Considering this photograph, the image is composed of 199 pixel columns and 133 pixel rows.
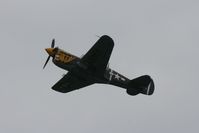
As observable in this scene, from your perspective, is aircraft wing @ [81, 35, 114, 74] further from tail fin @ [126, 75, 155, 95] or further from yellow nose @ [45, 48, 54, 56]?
tail fin @ [126, 75, 155, 95]

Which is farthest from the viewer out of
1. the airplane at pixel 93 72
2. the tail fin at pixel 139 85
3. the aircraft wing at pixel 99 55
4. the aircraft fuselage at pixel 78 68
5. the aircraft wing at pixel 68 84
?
the aircraft wing at pixel 68 84

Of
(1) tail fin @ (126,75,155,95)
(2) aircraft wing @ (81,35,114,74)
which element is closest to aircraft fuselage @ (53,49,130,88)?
(2) aircraft wing @ (81,35,114,74)

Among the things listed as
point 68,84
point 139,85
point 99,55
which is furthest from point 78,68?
point 139,85

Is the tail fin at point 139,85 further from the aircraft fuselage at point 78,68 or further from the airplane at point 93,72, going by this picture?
the aircraft fuselage at point 78,68

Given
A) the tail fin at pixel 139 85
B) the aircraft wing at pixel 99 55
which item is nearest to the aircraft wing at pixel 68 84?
the aircraft wing at pixel 99 55

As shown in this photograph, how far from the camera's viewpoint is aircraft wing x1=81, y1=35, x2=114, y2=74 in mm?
54625

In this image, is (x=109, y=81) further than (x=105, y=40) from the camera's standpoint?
Yes

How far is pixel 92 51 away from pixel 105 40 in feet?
5.78

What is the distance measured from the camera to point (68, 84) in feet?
198

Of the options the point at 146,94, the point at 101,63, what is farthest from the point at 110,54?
the point at 146,94

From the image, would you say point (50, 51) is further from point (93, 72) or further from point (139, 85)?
point (139, 85)

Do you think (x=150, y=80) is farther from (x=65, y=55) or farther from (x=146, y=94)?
(x=65, y=55)

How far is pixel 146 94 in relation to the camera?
59188mm

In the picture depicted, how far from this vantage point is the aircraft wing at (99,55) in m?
54.6
